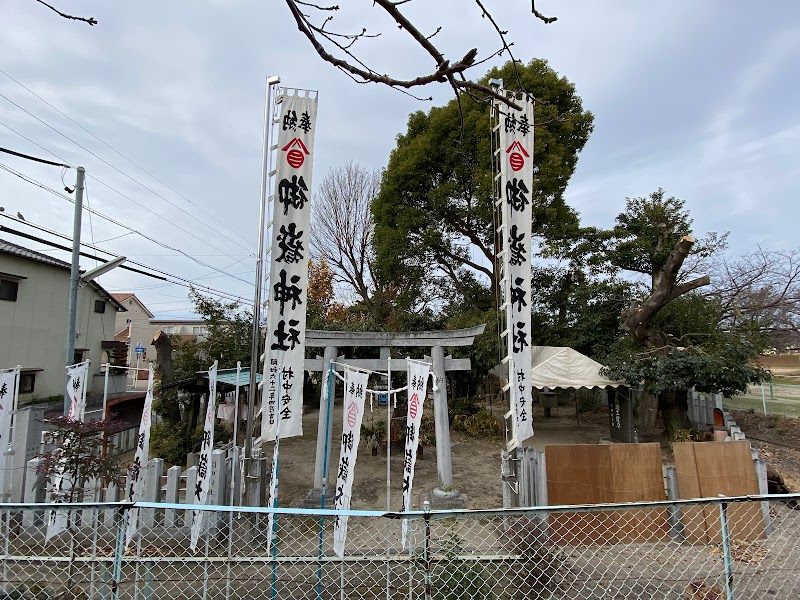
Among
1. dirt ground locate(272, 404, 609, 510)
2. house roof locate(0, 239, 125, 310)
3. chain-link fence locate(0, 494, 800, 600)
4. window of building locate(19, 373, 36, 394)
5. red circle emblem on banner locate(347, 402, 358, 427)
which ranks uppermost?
house roof locate(0, 239, 125, 310)

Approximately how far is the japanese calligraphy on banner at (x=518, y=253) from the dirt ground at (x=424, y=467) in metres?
2.58

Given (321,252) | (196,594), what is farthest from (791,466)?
(321,252)

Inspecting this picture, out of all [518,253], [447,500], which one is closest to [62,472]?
[447,500]

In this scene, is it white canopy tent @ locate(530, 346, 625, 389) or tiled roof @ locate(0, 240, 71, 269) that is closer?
white canopy tent @ locate(530, 346, 625, 389)

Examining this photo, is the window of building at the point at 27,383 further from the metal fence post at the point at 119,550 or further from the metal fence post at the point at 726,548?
the metal fence post at the point at 726,548

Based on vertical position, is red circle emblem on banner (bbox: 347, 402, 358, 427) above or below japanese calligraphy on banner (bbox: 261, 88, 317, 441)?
below

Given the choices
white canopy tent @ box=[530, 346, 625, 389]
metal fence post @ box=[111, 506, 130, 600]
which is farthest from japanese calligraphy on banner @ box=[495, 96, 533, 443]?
white canopy tent @ box=[530, 346, 625, 389]

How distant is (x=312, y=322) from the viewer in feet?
56.1

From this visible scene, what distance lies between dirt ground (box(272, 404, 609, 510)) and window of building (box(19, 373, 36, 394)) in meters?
9.86

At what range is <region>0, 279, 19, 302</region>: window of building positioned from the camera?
14601 mm

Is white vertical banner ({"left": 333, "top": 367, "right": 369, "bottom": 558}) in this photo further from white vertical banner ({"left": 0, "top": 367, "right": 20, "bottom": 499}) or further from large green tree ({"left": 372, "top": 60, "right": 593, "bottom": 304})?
large green tree ({"left": 372, "top": 60, "right": 593, "bottom": 304})

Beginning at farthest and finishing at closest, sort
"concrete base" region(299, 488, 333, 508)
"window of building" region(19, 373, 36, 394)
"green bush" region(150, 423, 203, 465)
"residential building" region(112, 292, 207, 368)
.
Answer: "residential building" region(112, 292, 207, 368) → "window of building" region(19, 373, 36, 394) → "green bush" region(150, 423, 203, 465) → "concrete base" region(299, 488, 333, 508)

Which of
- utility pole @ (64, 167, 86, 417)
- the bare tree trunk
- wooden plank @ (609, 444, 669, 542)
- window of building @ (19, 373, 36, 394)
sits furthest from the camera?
window of building @ (19, 373, 36, 394)

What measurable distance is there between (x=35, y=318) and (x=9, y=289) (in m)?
1.33
